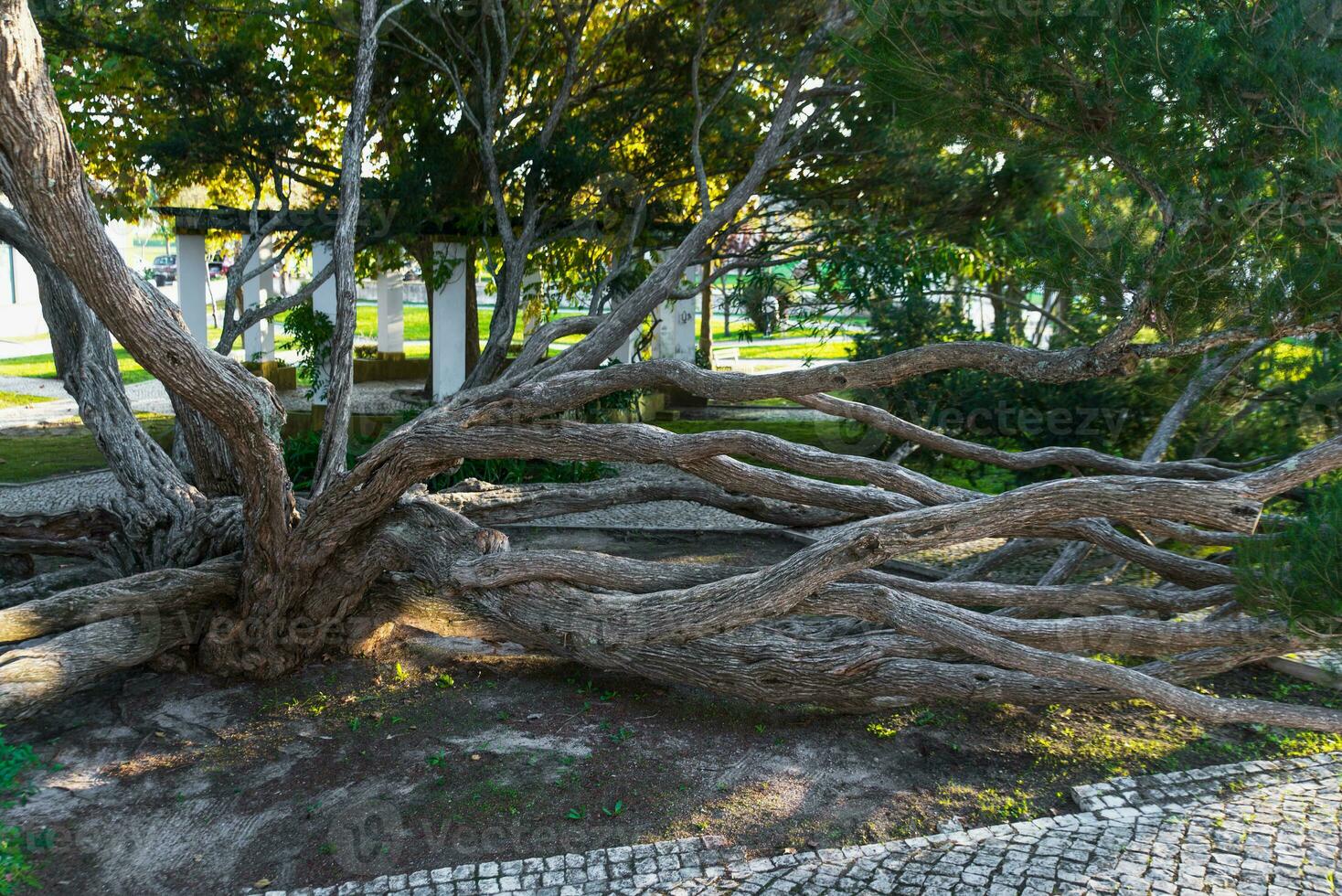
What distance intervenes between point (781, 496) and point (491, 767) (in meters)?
2.25

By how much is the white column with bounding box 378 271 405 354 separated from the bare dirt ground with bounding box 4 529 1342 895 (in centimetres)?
1545

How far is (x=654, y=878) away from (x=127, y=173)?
33.8ft

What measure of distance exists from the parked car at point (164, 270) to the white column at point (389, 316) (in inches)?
869

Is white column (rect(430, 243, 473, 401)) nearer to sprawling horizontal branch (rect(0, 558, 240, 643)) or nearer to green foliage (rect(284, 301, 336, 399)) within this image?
green foliage (rect(284, 301, 336, 399))

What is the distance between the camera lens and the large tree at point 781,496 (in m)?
4.66

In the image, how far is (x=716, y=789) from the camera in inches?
203

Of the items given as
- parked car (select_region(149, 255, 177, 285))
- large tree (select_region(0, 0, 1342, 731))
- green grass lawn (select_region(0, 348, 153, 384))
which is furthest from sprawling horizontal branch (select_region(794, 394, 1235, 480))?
parked car (select_region(149, 255, 177, 285))

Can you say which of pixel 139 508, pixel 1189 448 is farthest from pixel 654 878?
pixel 1189 448

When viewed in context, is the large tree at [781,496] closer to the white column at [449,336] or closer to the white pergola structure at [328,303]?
the white pergola structure at [328,303]

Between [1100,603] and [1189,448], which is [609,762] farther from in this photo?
[1189,448]

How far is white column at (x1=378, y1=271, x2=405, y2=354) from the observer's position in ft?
69.6

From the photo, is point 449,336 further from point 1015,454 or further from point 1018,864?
point 1018,864

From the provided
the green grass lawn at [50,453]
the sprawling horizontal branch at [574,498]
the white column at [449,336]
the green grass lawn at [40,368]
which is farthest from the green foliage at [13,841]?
the green grass lawn at [40,368]

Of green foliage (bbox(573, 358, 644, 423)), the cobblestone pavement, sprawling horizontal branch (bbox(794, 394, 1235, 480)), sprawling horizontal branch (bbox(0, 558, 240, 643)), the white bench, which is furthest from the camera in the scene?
the white bench
